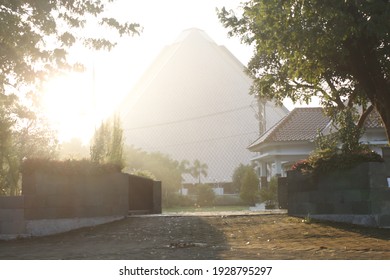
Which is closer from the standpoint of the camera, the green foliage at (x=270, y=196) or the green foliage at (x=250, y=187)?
the green foliage at (x=270, y=196)

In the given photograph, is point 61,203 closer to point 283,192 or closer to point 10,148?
point 10,148

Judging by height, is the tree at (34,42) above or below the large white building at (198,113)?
below

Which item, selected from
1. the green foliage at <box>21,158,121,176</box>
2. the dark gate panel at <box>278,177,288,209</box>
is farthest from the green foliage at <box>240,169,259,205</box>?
the green foliage at <box>21,158,121,176</box>

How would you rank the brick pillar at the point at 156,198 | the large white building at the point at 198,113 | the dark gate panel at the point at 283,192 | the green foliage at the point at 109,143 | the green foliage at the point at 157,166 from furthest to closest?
1. the large white building at the point at 198,113
2. the green foliage at the point at 157,166
3. the brick pillar at the point at 156,198
4. the dark gate panel at the point at 283,192
5. the green foliage at the point at 109,143

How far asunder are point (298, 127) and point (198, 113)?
74556mm

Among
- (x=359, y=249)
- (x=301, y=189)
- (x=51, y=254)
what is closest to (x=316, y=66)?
(x=301, y=189)

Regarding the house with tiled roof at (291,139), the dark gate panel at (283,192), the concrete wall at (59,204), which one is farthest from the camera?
the house with tiled roof at (291,139)

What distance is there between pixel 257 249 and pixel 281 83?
9064 mm

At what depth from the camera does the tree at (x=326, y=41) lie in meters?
11.6

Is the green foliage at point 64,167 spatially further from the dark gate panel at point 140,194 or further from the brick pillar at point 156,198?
the brick pillar at point 156,198

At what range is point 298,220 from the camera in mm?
14125

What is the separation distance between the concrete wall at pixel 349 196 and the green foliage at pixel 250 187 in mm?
21544

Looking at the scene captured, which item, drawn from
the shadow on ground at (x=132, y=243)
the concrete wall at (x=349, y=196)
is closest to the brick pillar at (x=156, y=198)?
the shadow on ground at (x=132, y=243)

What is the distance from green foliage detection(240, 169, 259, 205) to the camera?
3703cm
